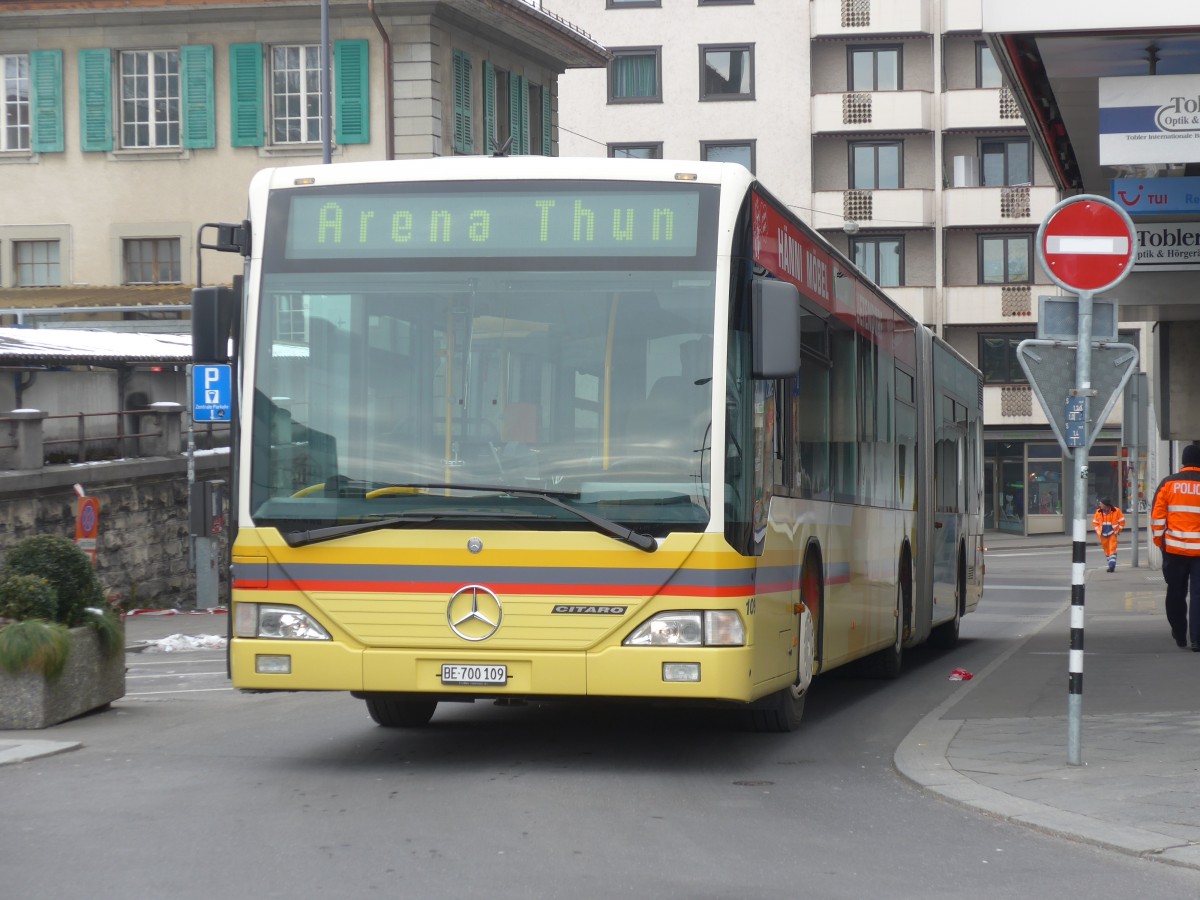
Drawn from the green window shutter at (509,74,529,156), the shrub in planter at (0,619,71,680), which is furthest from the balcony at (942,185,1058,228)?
the shrub in planter at (0,619,71,680)

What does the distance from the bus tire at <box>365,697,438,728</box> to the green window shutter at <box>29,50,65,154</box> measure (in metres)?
26.9

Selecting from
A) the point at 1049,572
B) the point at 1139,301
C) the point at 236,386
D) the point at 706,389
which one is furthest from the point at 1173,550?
the point at 1049,572

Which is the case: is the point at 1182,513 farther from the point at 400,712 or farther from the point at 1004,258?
the point at 1004,258

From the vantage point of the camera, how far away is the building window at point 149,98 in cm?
3559

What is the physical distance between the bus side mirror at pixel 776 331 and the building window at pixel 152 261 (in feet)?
93.5

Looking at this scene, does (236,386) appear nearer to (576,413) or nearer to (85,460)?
(576,413)

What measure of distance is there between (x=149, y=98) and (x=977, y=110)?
99.7 feet

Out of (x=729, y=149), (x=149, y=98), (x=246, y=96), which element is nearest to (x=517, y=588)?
(x=246, y=96)

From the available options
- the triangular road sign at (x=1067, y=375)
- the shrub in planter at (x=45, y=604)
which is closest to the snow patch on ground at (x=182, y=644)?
the shrub in planter at (x=45, y=604)

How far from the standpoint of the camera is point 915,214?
58.7m

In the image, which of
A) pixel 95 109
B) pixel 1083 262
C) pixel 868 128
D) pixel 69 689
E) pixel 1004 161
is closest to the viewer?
pixel 1083 262

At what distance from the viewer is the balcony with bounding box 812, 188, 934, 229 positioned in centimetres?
5853

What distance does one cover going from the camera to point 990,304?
58531mm

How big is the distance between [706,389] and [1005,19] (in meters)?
4.51
